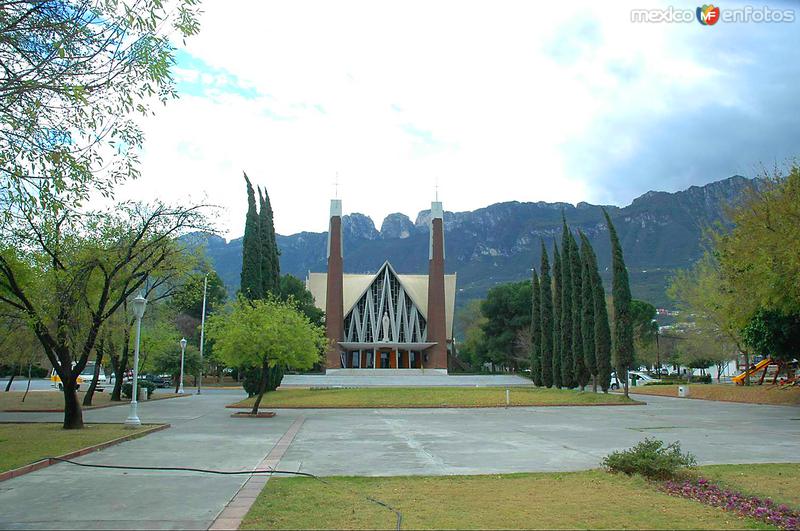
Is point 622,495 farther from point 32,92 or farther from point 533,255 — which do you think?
point 533,255

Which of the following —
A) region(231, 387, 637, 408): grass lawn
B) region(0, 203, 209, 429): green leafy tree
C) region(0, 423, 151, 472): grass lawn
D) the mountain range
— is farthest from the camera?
the mountain range

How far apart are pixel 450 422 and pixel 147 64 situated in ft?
47.7

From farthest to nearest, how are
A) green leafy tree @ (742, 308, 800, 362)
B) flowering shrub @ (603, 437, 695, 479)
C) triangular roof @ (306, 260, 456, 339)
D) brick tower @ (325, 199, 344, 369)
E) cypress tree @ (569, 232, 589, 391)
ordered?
triangular roof @ (306, 260, 456, 339)
brick tower @ (325, 199, 344, 369)
cypress tree @ (569, 232, 589, 391)
green leafy tree @ (742, 308, 800, 362)
flowering shrub @ (603, 437, 695, 479)

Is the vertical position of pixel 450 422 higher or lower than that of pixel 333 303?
lower

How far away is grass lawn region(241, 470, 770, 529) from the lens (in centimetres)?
586

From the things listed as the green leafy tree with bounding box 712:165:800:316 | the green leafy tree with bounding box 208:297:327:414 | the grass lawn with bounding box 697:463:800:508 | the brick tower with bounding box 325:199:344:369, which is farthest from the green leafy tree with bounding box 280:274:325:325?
the grass lawn with bounding box 697:463:800:508

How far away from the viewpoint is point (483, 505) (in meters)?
6.69

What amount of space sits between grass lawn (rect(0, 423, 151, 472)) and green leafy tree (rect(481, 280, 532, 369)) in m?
48.5

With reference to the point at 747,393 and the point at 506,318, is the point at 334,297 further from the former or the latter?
the point at 747,393

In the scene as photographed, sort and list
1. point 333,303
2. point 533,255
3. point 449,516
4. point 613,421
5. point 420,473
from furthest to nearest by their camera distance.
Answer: point 533,255, point 333,303, point 613,421, point 420,473, point 449,516

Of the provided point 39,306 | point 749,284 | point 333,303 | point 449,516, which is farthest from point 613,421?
point 333,303

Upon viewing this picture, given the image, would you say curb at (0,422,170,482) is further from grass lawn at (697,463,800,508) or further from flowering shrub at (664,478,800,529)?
grass lawn at (697,463,800,508)

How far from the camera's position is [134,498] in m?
7.42

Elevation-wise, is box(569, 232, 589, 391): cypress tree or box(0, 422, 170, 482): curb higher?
box(569, 232, 589, 391): cypress tree
